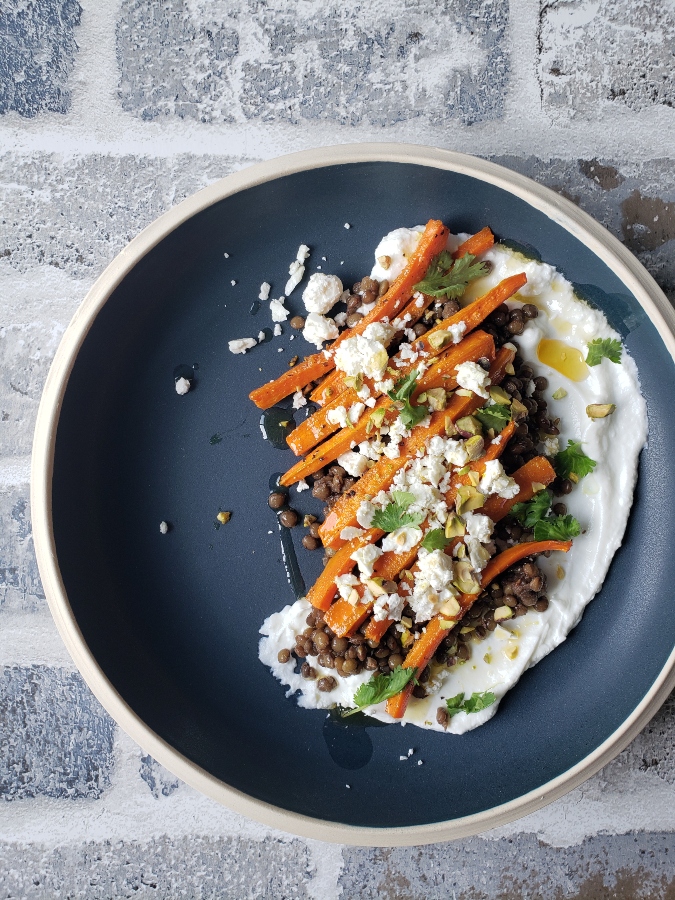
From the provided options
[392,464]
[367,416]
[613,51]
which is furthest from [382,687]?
[613,51]

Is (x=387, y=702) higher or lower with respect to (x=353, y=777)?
higher

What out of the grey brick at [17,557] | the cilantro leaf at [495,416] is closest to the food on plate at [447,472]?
the cilantro leaf at [495,416]

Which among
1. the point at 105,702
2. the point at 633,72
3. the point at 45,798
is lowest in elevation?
the point at 45,798

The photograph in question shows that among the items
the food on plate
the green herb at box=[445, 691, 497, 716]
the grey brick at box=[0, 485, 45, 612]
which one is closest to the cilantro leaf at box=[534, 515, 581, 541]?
the food on plate

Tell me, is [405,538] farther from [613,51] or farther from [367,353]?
[613,51]

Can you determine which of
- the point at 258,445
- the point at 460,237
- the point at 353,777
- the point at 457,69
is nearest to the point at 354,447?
the point at 258,445

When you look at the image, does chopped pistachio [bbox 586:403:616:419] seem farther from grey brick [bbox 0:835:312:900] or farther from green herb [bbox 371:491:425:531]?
grey brick [bbox 0:835:312:900]

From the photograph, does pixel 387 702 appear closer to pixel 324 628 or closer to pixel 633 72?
pixel 324 628
